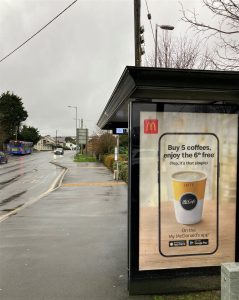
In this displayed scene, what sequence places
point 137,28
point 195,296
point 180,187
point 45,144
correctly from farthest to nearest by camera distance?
point 45,144
point 137,28
point 180,187
point 195,296

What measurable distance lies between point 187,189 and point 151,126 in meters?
0.94

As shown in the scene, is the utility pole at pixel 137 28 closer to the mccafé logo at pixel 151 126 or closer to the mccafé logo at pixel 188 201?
the mccafé logo at pixel 151 126

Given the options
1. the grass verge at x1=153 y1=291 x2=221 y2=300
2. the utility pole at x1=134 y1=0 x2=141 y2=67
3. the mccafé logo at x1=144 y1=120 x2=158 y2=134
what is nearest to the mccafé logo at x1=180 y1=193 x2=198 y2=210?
the mccafé logo at x1=144 y1=120 x2=158 y2=134

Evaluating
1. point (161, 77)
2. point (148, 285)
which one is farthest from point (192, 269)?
point (161, 77)

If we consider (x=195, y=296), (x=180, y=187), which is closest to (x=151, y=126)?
(x=180, y=187)

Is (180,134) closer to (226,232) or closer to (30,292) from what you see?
(226,232)

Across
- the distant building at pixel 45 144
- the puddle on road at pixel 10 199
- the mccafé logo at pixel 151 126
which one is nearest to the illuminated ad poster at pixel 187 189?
the mccafé logo at pixel 151 126

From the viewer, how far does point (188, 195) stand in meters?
4.36

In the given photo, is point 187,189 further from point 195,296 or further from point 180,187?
point 195,296

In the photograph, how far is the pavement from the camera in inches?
172

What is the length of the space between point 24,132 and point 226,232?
97904 mm

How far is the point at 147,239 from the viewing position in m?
4.21

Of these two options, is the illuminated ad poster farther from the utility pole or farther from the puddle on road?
the puddle on road

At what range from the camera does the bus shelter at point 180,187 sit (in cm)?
417
